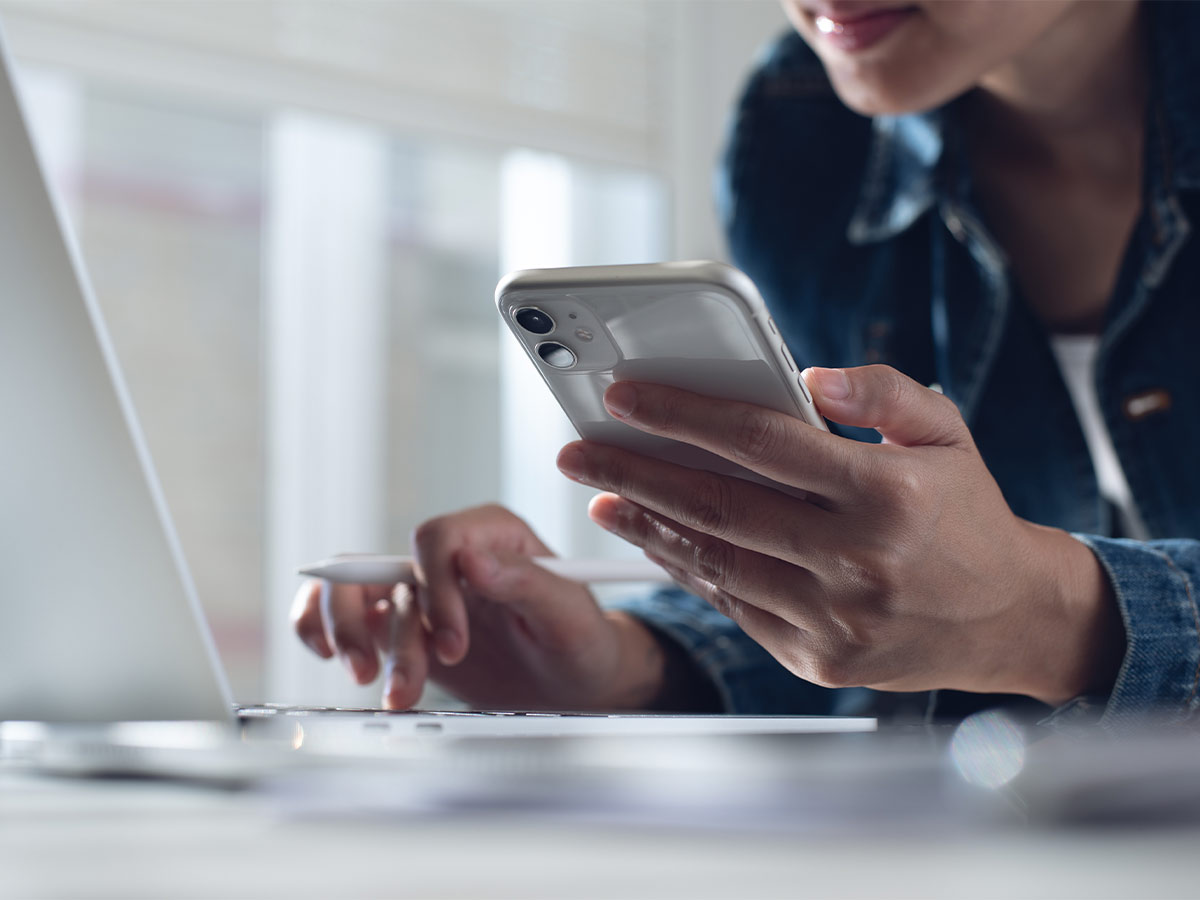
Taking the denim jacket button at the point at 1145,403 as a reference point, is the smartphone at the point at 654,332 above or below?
above

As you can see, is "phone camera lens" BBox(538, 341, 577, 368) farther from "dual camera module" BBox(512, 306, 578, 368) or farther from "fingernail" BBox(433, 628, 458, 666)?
"fingernail" BBox(433, 628, 458, 666)

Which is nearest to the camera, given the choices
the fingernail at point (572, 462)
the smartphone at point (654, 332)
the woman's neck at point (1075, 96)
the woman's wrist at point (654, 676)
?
the smartphone at point (654, 332)

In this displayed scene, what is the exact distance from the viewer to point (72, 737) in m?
0.37

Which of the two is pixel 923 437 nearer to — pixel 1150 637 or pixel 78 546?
pixel 1150 637

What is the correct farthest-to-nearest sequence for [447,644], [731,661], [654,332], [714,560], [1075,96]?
[1075,96] < [731,661] < [447,644] < [714,560] < [654,332]

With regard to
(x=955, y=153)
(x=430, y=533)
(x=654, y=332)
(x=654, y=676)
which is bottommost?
(x=654, y=676)

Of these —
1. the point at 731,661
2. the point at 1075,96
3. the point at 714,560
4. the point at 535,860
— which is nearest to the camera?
the point at 535,860

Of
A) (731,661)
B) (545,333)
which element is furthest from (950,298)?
(545,333)

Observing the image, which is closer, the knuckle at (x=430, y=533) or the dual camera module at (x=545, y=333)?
the dual camera module at (x=545, y=333)

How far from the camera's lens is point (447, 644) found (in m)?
0.62

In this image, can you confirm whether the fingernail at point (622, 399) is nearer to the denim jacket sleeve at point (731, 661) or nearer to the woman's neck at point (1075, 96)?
the denim jacket sleeve at point (731, 661)

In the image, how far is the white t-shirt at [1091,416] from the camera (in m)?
0.90

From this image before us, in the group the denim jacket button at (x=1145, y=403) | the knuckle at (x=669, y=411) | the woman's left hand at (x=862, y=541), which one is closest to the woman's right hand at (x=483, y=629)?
the woman's left hand at (x=862, y=541)

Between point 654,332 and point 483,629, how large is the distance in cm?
38
